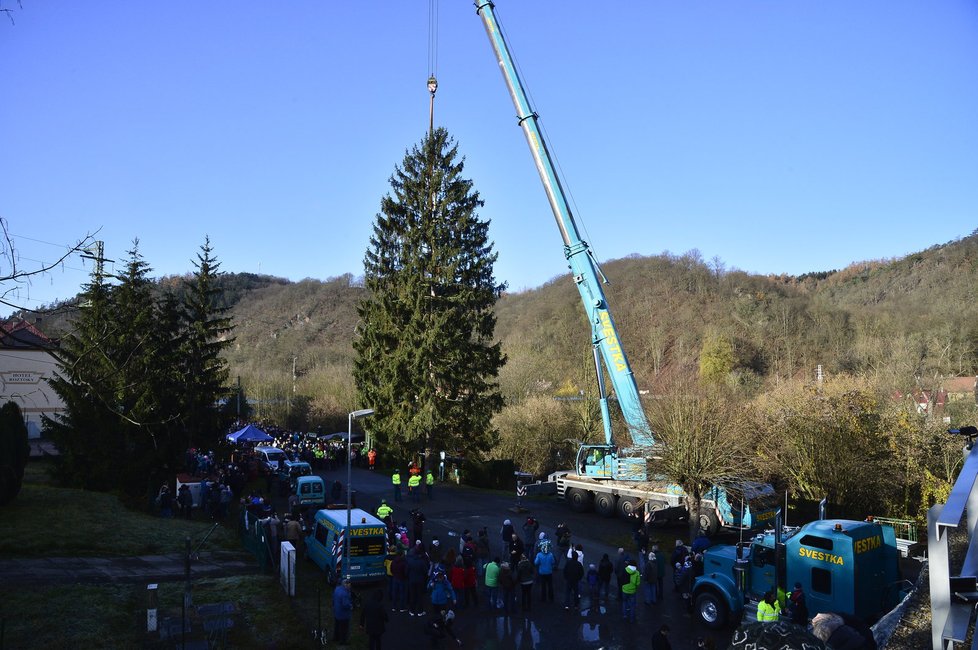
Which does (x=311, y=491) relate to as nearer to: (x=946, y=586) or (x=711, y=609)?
(x=711, y=609)

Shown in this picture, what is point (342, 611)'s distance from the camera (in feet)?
41.3

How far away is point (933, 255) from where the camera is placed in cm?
8125

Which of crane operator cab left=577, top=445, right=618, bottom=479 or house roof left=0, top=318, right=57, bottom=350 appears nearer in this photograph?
house roof left=0, top=318, right=57, bottom=350

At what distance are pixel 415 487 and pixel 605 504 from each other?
7.60 meters

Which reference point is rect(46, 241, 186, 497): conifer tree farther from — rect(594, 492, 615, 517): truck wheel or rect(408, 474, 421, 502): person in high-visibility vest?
rect(594, 492, 615, 517): truck wheel

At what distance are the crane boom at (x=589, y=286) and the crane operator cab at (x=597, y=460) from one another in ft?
0.12

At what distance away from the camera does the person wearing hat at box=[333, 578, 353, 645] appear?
1255cm

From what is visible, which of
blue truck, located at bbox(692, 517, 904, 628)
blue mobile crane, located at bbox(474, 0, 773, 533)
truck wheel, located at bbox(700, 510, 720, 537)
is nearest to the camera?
blue truck, located at bbox(692, 517, 904, 628)

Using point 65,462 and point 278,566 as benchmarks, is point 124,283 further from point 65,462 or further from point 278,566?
point 278,566

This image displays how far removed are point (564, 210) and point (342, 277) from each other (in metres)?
143

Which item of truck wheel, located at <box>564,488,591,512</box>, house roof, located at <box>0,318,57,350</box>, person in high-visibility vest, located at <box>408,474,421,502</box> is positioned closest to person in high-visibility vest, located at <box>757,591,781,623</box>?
house roof, located at <box>0,318,57,350</box>

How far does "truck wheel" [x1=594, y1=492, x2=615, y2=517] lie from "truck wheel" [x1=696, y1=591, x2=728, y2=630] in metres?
10.7

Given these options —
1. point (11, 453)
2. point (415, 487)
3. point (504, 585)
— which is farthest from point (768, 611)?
point (11, 453)

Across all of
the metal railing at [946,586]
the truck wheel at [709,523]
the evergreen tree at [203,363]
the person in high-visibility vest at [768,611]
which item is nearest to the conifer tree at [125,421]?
the evergreen tree at [203,363]
